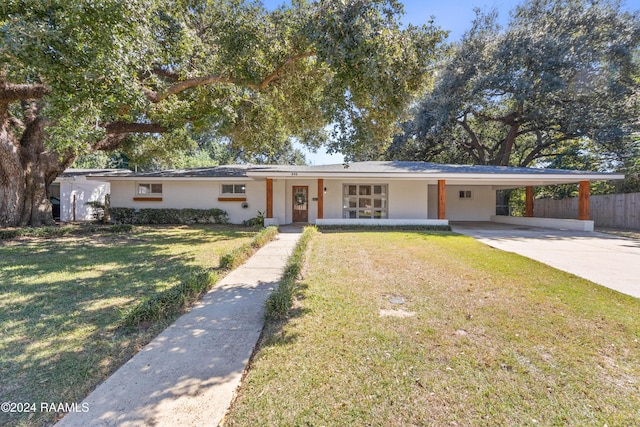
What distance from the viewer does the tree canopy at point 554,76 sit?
47.0ft

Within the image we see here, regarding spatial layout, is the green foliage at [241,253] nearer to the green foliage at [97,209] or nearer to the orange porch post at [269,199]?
the orange porch post at [269,199]

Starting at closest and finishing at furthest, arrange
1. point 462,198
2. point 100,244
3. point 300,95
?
point 100,244, point 300,95, point 462,198

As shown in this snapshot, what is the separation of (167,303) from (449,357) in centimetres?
322

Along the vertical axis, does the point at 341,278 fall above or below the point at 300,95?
below

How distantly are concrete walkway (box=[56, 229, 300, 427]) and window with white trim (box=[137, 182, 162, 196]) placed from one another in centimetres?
1278

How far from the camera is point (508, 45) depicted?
15344 mm

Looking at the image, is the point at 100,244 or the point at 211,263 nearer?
the point at 211,263

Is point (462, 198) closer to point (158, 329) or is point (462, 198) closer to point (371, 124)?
point (371, 124)

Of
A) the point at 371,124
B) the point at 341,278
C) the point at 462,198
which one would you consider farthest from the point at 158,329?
the point at 462,198

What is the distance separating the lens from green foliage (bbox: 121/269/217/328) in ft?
10.6

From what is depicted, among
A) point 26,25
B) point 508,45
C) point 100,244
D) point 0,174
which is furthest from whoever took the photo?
point 508,45

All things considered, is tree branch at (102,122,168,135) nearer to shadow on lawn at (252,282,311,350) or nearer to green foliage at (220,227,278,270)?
green foliage at (220,227,278,270)

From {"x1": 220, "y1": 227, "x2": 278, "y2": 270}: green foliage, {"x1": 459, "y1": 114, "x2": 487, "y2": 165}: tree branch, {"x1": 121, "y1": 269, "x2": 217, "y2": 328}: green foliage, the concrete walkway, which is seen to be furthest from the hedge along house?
the concrete walkway

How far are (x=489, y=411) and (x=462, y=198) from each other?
54.4 ft
